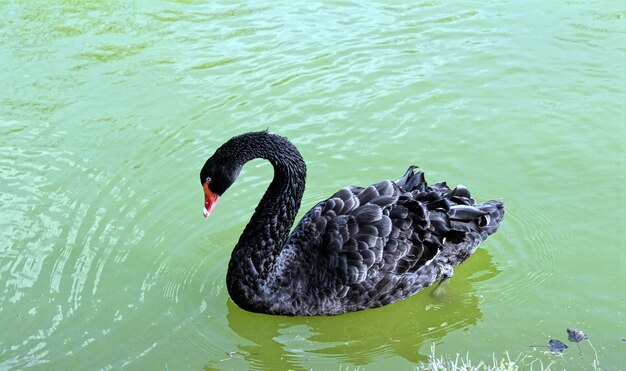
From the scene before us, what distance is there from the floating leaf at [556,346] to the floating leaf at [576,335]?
0.09 meters

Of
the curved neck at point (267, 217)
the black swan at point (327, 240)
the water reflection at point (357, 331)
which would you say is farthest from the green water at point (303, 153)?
A: the curved neck at point (267, 217)

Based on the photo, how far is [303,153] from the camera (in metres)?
7.34

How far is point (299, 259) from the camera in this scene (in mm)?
5809

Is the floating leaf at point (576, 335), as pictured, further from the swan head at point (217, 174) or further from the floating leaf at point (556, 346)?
the swan head at point (217, 174)

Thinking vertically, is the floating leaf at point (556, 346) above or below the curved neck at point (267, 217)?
below

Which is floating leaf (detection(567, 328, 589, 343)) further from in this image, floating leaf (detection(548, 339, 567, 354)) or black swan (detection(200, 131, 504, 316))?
black swan (detection(200, 131, 504, 316))

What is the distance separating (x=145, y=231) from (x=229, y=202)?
2.29 feet

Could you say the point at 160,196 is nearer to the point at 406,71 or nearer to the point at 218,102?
the point at 218,102

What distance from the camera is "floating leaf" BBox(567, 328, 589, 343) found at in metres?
5.29

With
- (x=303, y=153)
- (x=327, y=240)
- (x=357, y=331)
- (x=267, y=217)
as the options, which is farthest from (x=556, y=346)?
(x=303, y=153)

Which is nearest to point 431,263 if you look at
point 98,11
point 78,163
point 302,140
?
point 302,140

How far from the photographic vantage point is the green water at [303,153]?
18.1 feet

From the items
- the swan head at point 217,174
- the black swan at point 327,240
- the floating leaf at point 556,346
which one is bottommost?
the floating leaf at point 556,346

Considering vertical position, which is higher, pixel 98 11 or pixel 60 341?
pixel 98 11
